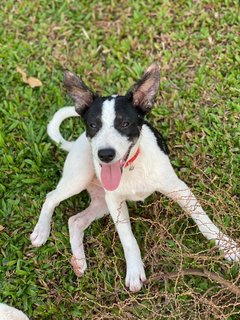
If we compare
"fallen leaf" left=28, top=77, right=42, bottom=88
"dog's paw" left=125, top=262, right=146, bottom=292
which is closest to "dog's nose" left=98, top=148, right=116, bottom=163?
"dog's paw" left=125, top=262, right=146, bottom=292

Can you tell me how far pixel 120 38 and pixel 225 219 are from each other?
2563 millimetres

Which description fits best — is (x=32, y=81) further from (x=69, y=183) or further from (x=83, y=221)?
(x=83, y=221)

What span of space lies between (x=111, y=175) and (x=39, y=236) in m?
1.15

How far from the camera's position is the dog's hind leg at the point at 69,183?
5.42 m

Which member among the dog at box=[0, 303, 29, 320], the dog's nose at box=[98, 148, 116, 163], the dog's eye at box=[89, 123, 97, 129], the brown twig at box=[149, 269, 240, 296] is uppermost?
the dog's eye at box=[89, 123, 97, 129]

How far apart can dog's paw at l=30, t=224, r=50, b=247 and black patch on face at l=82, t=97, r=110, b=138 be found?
123 centimetres

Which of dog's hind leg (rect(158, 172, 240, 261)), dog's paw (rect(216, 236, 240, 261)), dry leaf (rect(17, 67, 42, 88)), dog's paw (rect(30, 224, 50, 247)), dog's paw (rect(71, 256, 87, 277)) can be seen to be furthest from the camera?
dry leaf (rect(17, 67, 42, 88))

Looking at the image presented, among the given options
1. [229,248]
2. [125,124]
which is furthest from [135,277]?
[125,124]

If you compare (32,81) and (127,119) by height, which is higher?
(127,119)

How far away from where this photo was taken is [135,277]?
5.23 metres

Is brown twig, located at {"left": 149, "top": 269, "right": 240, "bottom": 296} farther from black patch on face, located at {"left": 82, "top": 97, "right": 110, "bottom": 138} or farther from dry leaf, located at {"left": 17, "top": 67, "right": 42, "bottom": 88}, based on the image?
dry leaf, located at {"left": 17, "top": 67, "right": 42, "bottom": 88}

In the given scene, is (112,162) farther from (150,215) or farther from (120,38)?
(120,38)

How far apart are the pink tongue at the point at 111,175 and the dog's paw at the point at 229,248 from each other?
0.96 meters

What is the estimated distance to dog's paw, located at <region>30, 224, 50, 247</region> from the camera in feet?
18.4
